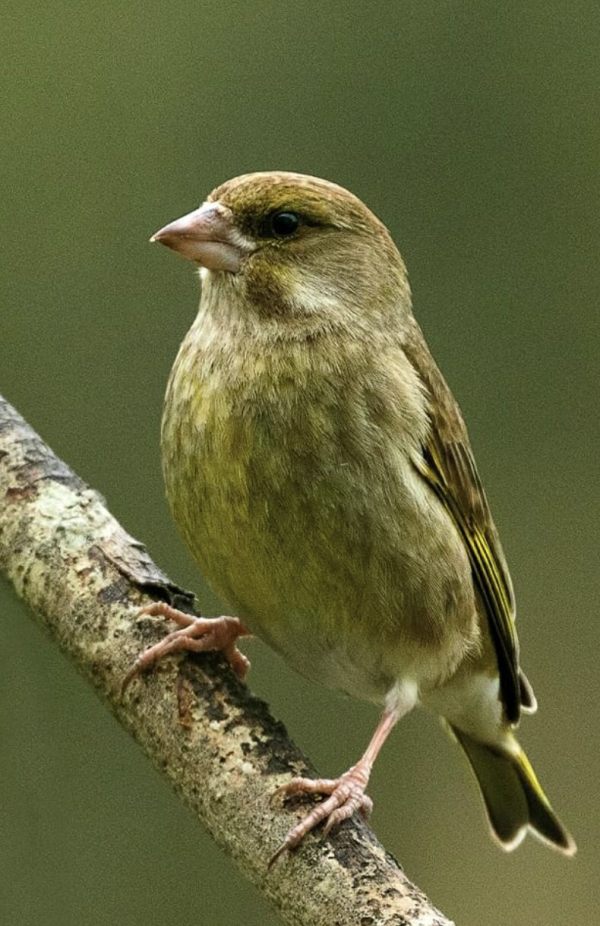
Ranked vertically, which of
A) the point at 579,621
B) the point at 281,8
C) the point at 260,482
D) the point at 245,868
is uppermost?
the point at 281,8

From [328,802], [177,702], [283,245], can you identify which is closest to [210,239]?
[283,245]

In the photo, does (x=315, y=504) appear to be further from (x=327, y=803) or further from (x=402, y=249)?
(x=402, y=249)

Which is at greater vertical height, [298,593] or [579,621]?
[298,593]

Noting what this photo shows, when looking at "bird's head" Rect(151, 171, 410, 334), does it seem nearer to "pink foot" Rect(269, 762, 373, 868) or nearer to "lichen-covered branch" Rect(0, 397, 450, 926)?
"lichen-covered branch" Rect(0, 397, 450, 926)

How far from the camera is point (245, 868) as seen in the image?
118 inches

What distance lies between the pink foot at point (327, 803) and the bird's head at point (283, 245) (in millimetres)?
1060

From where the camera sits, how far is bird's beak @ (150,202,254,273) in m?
3.54

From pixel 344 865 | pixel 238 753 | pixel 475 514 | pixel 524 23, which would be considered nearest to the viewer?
pixel 344 865

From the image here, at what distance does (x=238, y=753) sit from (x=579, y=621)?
3.89m

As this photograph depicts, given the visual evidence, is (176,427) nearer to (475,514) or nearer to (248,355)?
(248,355)

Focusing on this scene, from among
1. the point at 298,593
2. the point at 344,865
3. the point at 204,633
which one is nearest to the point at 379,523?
the point at 298,593

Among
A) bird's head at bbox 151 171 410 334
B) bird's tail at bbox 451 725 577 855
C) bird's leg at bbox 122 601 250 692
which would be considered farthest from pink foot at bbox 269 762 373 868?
bird's tail at bbox 451 725 577 855

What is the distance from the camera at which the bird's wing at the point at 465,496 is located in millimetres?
3727

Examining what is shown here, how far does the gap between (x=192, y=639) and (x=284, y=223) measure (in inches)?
37.9
